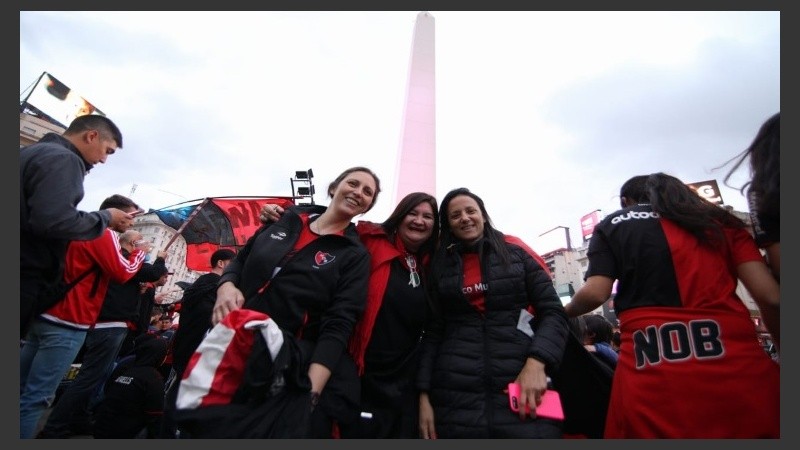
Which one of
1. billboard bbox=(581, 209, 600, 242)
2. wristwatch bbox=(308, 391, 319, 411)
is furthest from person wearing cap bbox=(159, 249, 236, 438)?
billboard bbox=(581, 209, 600, 242)

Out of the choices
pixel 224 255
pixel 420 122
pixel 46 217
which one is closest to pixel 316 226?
pixel 46 217

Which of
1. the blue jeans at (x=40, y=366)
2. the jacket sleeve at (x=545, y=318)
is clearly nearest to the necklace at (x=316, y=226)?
the jacket sleeve at (x=545, y=318)

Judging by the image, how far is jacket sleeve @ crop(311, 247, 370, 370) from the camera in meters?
1.42

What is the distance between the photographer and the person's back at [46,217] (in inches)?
64.6

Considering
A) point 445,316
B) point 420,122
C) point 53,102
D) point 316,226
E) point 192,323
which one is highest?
point 53,102

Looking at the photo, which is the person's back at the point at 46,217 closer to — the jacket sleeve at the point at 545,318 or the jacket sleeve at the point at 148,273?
the jacket sleeve at the point at 148,273

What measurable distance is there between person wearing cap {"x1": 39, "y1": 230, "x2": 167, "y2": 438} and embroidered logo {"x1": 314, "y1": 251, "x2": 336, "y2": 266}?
7.96ft

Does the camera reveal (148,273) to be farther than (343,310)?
Yes

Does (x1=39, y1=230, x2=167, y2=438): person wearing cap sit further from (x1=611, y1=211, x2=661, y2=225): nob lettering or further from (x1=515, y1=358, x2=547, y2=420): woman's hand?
(x1=611, y1=211, x2=661, y2=225): nob lettering

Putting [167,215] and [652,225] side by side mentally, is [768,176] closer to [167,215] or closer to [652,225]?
[652,225]

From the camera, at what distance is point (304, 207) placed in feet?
6.86

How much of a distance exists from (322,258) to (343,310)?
11.2 inches

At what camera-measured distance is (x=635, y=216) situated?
5.35ft

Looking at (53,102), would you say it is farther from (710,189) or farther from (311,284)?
(710,189)
